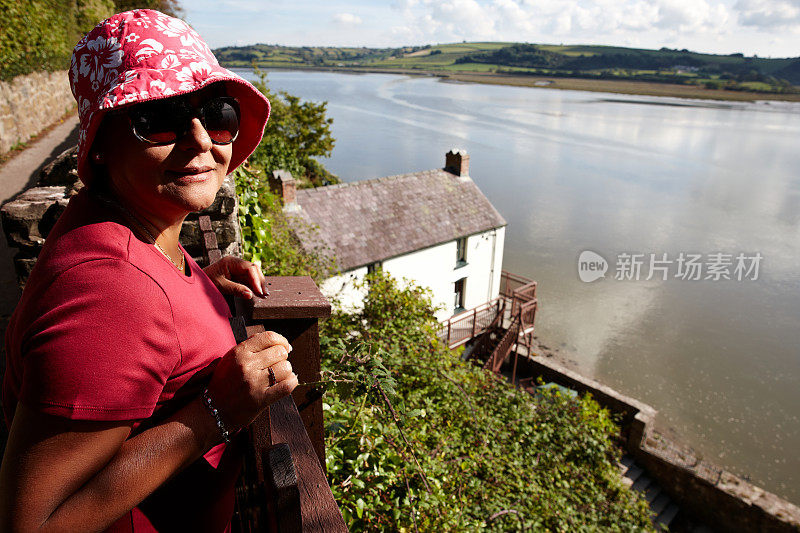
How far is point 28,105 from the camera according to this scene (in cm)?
1170

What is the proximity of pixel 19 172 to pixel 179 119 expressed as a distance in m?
10.4

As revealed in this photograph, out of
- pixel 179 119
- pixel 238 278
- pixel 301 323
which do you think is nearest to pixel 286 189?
pixel 238 278

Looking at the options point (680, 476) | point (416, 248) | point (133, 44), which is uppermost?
point (133, 44)

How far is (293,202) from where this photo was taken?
50.0 ft

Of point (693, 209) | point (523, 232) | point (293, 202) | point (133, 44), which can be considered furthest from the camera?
point (693, 209)

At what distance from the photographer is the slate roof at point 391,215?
52.5ft

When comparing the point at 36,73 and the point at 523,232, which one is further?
the point at 523,232

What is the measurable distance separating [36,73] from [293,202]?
723cm

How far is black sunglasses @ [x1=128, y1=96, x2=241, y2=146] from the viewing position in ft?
4.02

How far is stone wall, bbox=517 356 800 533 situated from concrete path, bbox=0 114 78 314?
40.5 feet

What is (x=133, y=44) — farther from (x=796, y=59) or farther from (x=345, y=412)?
(x=796, y=59)

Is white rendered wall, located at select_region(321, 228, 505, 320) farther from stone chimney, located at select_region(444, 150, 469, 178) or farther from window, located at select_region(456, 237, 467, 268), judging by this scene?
stone chimney, located at select_region(444, 150, 469, 178)

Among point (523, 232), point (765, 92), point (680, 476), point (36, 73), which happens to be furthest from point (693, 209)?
point (765, 92)

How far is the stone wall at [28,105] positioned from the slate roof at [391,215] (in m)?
7.15
